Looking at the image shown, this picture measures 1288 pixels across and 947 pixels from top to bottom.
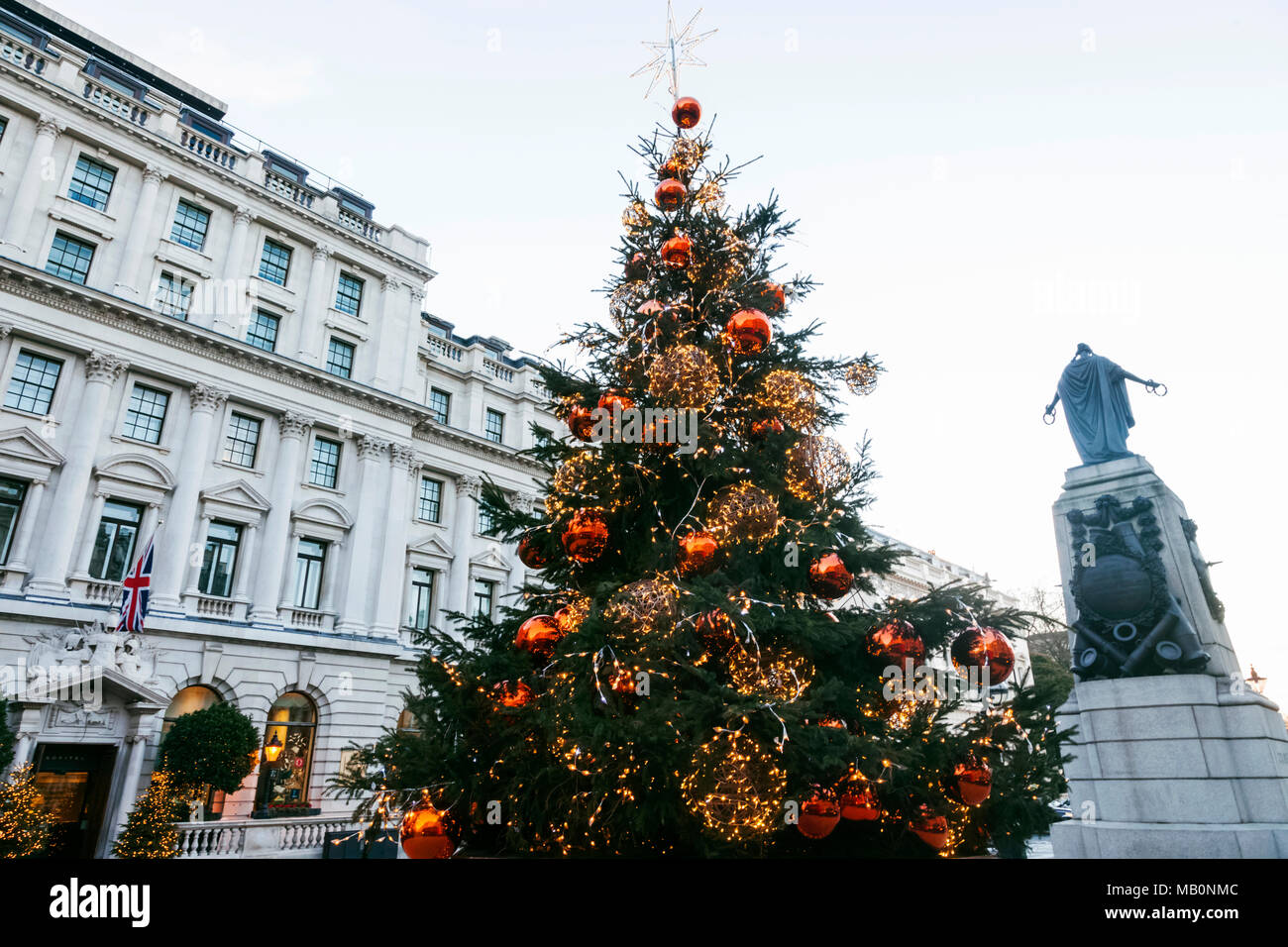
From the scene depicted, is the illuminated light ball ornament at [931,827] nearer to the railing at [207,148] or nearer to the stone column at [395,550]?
the stone column at [395,550]

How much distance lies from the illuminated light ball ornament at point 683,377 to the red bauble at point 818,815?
3.51 meters

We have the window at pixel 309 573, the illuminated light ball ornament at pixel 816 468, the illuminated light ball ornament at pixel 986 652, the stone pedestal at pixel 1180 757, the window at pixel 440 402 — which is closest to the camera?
the illuminated light ball ornament at pixel 986 652

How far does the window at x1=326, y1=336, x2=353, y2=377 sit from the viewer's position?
1093 inches

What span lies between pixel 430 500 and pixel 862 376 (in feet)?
84.7

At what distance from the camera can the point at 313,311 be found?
27344 mm

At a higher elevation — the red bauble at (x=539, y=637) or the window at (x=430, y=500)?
the window at (x=430, y=500)

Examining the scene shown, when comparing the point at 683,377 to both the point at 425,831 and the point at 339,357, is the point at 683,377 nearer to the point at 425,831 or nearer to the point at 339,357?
the point at 425,831

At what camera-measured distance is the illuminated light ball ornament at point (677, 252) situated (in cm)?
765

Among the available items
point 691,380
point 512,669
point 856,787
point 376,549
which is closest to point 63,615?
point 376,549

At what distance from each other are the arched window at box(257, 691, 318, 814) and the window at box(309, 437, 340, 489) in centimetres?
785

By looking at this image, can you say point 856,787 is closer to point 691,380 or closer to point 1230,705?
point 691,380

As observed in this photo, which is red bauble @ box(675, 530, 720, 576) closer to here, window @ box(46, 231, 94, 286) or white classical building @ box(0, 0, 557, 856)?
white classical building @ box(0, 0, 557, 856)

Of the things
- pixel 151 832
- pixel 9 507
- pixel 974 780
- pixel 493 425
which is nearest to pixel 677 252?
pixel 974 780

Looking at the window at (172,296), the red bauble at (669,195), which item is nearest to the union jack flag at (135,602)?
the window at (172,296)
